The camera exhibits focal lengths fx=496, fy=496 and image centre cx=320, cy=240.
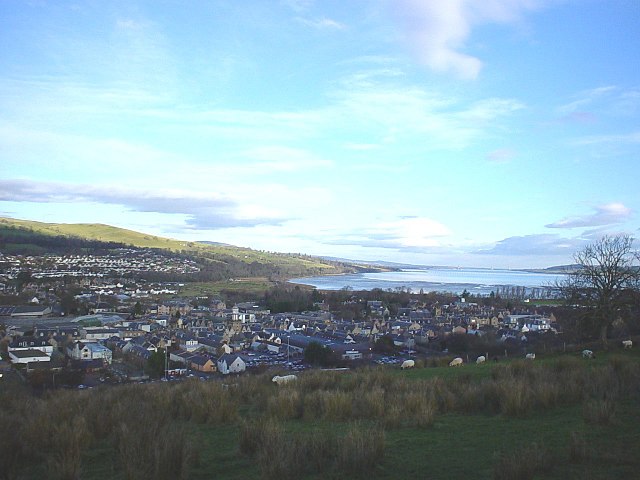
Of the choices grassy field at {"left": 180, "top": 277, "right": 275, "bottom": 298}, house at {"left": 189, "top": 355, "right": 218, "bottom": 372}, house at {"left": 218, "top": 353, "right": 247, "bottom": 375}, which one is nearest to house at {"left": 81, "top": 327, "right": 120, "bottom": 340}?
house at {"left": 189, "top": 355, "right": 218, "bottom": 372}

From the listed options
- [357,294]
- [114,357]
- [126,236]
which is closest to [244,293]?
[357,294]

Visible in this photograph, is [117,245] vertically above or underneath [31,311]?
above

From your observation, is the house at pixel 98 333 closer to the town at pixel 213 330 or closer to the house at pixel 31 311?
the town at pixel 213 330

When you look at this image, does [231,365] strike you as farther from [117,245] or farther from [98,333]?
[117,245]

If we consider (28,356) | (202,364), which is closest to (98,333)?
(28,356)

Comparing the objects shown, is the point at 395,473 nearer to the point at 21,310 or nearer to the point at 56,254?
the point at 21,310

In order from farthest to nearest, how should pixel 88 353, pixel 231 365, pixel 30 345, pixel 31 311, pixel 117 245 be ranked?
pixel 117 245 → pixel 31 311 → pixel 30 345 → pixel 88 353 → pixel 231 365
